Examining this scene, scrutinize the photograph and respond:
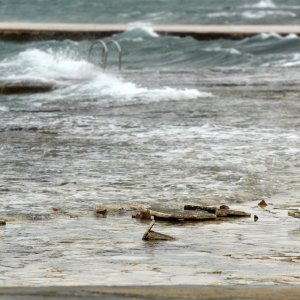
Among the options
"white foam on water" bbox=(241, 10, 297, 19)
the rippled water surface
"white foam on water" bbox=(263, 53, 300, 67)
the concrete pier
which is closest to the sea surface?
"white foam on water" bbox=(263, 53, 300, 67)

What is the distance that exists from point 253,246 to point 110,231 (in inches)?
47.7

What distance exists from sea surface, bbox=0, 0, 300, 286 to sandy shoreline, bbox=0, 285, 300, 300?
0.37 metres

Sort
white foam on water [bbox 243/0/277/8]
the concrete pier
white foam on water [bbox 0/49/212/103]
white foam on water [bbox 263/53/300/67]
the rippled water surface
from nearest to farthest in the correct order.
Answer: white foam on water [bbox 0/49/212/103] < white foam on water [bbox 263/53/300/67] < the concrete pier < the rippled water surface < white foam on water [bbox 243/0/277/8]

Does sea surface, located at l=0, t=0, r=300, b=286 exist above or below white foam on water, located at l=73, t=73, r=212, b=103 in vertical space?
below

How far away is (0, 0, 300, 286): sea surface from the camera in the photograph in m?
7.64

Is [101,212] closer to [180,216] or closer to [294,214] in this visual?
[180,216]

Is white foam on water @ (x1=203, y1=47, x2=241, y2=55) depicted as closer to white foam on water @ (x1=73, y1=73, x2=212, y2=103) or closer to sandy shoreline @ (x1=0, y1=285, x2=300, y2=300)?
white foam on water @ (x1=73, y1=73, x2=212, y2=103)

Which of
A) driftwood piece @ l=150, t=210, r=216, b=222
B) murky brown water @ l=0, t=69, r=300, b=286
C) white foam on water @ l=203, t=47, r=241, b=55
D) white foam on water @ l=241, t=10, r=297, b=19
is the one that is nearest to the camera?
murky brown water @ l=0, t=69, r=300, b=286

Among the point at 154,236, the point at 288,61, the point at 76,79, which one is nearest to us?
the point at 154,236

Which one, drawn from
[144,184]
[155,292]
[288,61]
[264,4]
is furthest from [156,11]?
[155,292]

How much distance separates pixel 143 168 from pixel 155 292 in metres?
6.47

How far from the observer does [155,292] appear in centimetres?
629

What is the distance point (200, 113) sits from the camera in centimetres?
1894

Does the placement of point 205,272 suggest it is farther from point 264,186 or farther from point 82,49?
point 82,49
